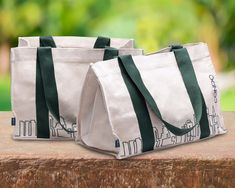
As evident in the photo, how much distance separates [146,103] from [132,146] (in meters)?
0.12

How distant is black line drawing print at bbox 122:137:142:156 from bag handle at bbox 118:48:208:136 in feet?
0.27

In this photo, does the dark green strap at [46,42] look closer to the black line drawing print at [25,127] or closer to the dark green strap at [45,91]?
the dark green strap at [45,91]

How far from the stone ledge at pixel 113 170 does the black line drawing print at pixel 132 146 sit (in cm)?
2

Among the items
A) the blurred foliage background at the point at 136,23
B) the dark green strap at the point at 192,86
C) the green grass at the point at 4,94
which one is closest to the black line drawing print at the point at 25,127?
the dark green strap at the point at 192,86

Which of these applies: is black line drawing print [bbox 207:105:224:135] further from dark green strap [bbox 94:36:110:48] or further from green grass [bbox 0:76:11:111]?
green grass [bbox 0:76:11:111]

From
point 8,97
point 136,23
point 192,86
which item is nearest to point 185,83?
point 192,86

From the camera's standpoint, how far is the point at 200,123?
193cm

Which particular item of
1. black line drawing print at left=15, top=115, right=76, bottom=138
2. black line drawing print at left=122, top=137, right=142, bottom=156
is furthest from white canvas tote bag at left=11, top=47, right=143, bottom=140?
black line drawing print at left=122, top=137, right=142, bottom=156

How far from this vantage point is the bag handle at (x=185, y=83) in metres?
1.79

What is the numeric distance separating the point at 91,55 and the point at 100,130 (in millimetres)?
252

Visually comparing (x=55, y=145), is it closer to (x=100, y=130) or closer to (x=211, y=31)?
(x=100, y=130)

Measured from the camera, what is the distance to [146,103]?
1.80 metres

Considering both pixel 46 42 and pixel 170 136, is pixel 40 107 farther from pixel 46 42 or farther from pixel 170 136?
pixel 170 136

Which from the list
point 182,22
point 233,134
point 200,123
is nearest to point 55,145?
point 200,123
